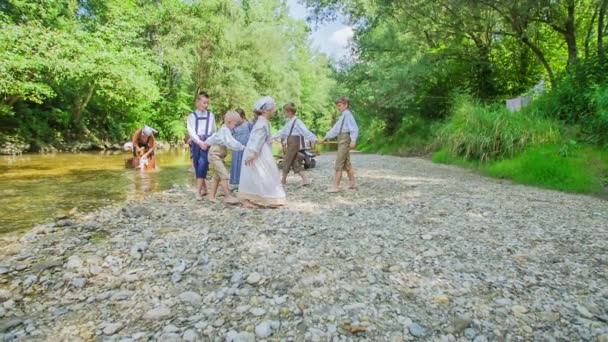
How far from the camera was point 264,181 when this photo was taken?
5.86m

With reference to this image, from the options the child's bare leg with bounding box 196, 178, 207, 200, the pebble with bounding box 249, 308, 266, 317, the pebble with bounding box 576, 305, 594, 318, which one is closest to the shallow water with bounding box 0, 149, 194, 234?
the child's bare leg with bounding box 196, 178, 207, 200

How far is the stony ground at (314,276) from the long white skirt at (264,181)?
0.53m

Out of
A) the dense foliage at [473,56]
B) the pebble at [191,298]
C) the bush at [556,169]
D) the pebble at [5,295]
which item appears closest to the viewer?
the pebble at [191,298]

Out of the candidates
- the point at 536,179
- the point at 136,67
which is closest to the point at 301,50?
the point at 136,67

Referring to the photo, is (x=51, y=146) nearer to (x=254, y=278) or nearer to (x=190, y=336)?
(x=254, y=278)

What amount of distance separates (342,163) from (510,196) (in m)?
3.12

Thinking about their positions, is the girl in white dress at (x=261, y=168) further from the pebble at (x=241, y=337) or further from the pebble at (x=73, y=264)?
the pebble at (x=241, y=337)

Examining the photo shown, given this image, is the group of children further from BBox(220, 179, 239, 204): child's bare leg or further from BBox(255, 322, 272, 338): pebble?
BBox(255, 322, 272, 338): pebble

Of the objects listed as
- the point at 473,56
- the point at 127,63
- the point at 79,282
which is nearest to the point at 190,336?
the point at 79,282

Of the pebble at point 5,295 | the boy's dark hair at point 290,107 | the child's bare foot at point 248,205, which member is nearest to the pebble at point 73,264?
the pebble at point 5,295

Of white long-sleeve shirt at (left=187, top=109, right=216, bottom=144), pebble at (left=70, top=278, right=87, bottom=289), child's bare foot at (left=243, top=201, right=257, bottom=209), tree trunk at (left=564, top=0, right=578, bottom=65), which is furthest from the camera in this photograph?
tree trunk at (left=564, top=0, right=578, bottom=65)

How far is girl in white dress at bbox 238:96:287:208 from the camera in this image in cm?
576

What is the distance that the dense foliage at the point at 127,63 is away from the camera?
15797mm

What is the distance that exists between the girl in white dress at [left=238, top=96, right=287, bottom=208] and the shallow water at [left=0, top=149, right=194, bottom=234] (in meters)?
2.85
